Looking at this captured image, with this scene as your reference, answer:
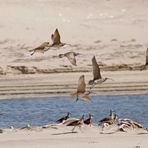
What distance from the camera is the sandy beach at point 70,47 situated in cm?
1583

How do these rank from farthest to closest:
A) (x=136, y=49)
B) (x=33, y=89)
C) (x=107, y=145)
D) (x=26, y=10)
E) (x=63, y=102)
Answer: (x=26, y=10)
(x=136, y=49)
(x=33, y=89)
(x=63, y=102)
(x=107, y=145)

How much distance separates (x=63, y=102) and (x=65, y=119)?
3.84 metres

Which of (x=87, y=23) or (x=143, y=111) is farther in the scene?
(x=87, y=23)

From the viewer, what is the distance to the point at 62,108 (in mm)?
13844

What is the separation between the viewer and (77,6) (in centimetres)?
2197

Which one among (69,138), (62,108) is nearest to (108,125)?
(69,138)

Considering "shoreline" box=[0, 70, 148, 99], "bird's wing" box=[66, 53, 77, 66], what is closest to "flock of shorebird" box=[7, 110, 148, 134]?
"bird's wing" box=[66, 53, 77, 66]

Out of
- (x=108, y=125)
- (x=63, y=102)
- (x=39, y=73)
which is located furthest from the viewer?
(x=39, y=73)

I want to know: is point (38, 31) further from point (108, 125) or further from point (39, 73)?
point (108, 125)

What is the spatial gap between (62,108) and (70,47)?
16.3 ft

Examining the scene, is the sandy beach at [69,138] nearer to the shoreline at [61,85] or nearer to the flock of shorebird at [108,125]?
the flock of shorebird at [108,125]

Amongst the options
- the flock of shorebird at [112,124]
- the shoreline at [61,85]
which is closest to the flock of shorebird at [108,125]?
the flock of shorebird at [112,124]

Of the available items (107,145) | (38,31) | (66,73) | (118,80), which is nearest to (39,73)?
(66,73)

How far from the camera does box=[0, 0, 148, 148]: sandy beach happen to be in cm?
1583
